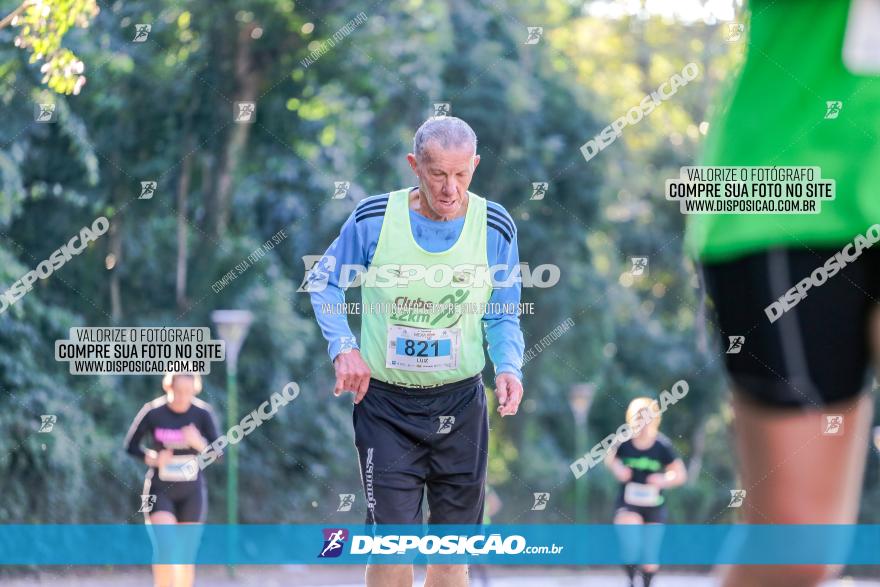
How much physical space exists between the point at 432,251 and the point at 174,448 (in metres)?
3.80

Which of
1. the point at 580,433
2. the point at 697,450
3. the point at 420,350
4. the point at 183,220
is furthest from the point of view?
the point at 697,450

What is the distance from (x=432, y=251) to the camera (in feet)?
14.1

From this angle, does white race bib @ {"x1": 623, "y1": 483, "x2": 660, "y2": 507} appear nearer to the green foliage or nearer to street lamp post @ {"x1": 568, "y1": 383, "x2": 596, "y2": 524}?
the green foliage

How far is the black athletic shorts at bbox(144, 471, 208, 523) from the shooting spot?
764cm

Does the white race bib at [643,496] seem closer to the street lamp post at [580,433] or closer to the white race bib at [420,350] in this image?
the white race bib at [420,350]

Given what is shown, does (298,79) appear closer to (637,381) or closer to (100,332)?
(100,332)

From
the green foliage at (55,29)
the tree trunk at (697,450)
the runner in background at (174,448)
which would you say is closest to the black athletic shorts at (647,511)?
the runner in background at (174,448)

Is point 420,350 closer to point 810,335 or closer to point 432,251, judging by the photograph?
point 432,251

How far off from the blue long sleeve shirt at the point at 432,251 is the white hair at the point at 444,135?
0.70ft

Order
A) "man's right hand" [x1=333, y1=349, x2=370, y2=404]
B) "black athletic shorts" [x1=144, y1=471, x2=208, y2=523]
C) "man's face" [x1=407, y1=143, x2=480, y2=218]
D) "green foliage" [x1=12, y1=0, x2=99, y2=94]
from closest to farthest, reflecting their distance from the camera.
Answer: "man's right hand" [x1=333, y1=349, x2=370, y2=404] → "man's face" [x1=407, y1=143, x2=480, y2=218] → "green foliage" [x1=12, y1=0, x2=99, y2=94] → "black athletic shorts" [x1=144, y1=471, x2=208, y2=523]

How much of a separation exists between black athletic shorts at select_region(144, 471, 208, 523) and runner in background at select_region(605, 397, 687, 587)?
2485mm

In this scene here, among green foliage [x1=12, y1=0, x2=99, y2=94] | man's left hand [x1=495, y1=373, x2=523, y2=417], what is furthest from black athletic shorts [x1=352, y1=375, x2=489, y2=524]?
green foliage [x1=12, y1=0, x2=99, y2=94]

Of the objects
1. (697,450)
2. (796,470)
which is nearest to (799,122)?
(796,470)

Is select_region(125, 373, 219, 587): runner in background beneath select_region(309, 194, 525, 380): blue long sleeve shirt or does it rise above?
beneath
